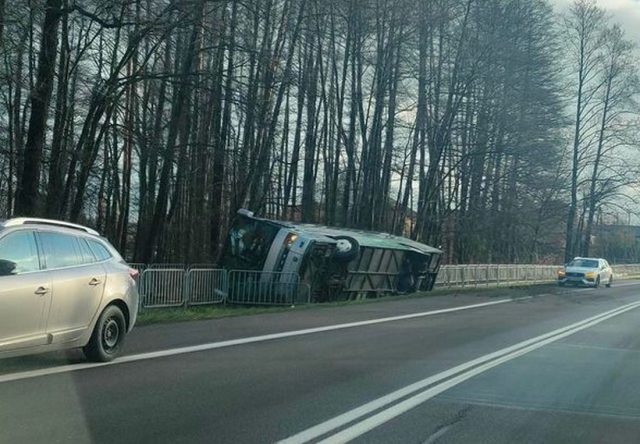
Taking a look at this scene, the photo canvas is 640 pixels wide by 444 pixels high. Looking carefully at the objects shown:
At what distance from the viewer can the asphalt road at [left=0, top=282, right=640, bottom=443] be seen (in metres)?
6.79

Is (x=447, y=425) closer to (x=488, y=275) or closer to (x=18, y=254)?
(x=18, y=254)

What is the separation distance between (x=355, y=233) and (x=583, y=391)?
1742 centimetres

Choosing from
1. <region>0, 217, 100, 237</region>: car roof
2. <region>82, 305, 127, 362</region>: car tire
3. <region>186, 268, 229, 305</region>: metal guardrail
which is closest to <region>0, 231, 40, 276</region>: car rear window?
<region>0, 217, 100, 237</region>: car roof

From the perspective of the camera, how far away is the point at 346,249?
24312 mm

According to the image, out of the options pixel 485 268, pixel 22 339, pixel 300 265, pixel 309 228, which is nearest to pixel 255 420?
pixel 22 339

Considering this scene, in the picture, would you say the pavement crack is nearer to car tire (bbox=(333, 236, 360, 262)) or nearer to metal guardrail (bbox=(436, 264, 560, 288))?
car tire (bbox=(333, 236, 360, 262))

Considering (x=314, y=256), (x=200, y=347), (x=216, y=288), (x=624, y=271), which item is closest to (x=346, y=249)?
(x=314, y=256)

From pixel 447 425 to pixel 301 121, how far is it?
29.1m

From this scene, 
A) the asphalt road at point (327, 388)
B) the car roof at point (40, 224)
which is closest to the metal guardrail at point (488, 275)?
the asphalt road at point (327, 388)

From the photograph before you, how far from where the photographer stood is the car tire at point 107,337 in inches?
368

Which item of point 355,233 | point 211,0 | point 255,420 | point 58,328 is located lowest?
point 255,420

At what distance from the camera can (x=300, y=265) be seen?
22.7 meters

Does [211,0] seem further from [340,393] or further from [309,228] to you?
[340,393]

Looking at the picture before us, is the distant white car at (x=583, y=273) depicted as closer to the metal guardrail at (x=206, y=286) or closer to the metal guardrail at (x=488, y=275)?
the metal guardrail at (x=488, y=275)
